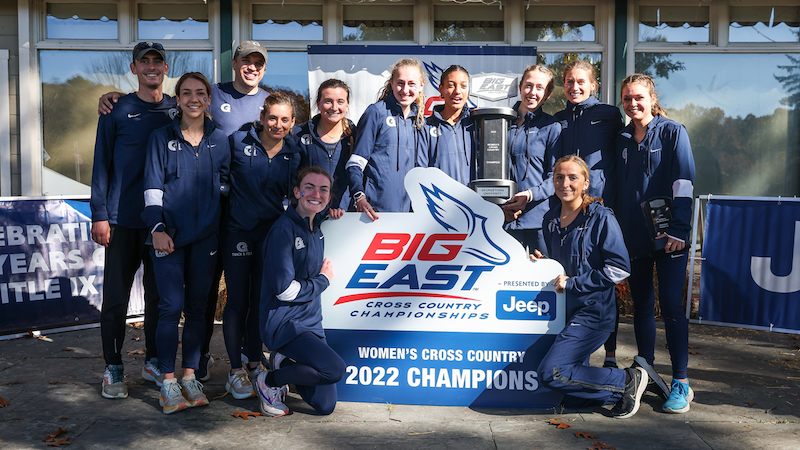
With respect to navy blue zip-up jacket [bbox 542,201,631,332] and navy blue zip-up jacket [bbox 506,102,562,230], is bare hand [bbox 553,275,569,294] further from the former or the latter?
navy blue zip-up jacket [bbox 506,102,562,230]

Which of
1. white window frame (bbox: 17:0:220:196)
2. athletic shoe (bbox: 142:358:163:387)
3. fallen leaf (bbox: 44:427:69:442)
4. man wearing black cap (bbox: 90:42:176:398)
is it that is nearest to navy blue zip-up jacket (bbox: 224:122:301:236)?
man wearing black cap (bbox: 90:42:176:398)

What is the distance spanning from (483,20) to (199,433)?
6.11 meters

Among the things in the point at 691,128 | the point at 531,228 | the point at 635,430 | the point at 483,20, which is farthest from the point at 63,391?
the point at 691,128

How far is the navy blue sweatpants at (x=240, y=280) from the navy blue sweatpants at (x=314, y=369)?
466mm

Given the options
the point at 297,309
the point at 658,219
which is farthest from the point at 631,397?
the point at 297,309

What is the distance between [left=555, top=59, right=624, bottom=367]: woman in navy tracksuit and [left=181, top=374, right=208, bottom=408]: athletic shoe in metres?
2.68

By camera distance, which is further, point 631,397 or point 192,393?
point 192,393

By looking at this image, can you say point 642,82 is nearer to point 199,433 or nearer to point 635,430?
point 635,430

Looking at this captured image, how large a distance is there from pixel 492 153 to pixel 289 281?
58.3 inches

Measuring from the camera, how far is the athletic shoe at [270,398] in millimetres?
3623

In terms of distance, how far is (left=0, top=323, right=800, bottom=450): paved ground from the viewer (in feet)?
10.6

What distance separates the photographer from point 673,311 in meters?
3.83

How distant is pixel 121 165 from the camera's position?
12.8ft

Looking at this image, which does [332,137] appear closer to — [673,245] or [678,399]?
[673,245]
